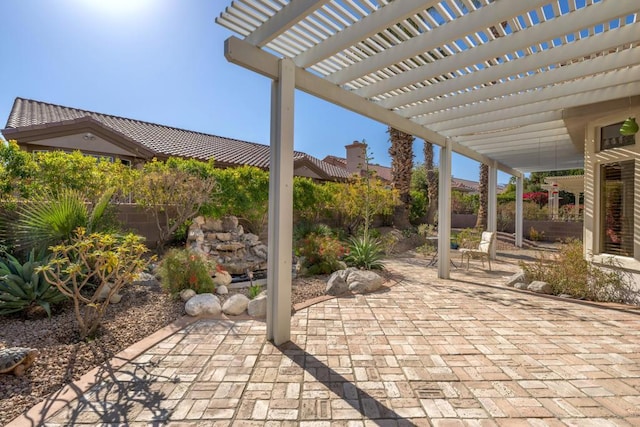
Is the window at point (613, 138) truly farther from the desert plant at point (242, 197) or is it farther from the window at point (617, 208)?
the desert plant at point (242, 197)

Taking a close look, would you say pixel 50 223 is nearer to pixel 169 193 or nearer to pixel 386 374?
pixel 169 193

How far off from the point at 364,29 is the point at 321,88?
1068mm

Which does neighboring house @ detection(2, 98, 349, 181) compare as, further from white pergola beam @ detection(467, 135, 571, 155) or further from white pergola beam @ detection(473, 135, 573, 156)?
white pergola beam @ detection(467, 135, 571, 155)

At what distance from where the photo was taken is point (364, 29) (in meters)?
3.23

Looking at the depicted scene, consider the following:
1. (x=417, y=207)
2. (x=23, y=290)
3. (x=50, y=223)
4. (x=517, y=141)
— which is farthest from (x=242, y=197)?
(x=417, y=207)

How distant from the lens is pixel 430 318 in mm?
4508

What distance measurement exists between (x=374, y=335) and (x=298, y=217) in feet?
25.2

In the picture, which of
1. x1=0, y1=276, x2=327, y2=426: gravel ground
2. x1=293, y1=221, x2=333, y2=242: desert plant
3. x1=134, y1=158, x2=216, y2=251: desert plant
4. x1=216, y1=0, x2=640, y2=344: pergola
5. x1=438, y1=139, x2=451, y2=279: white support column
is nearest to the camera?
x1=0, y1=276, x2=327, y2=426: gravel ground

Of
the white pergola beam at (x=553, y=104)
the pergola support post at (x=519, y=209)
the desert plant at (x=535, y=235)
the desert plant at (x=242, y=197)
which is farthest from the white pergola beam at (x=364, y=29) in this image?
the desert plant at (x=535, y=235)

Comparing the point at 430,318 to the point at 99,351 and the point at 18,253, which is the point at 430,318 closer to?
the point at 99,351

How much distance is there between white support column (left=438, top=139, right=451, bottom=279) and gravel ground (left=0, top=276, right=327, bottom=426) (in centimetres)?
378

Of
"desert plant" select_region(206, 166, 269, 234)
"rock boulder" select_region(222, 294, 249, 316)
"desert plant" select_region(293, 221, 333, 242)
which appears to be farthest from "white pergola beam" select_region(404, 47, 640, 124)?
"desert plant" select_region(293, 221, 333, 242)

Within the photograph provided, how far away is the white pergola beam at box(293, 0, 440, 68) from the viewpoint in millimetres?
2895

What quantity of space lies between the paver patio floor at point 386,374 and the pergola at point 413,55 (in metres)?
0.71
